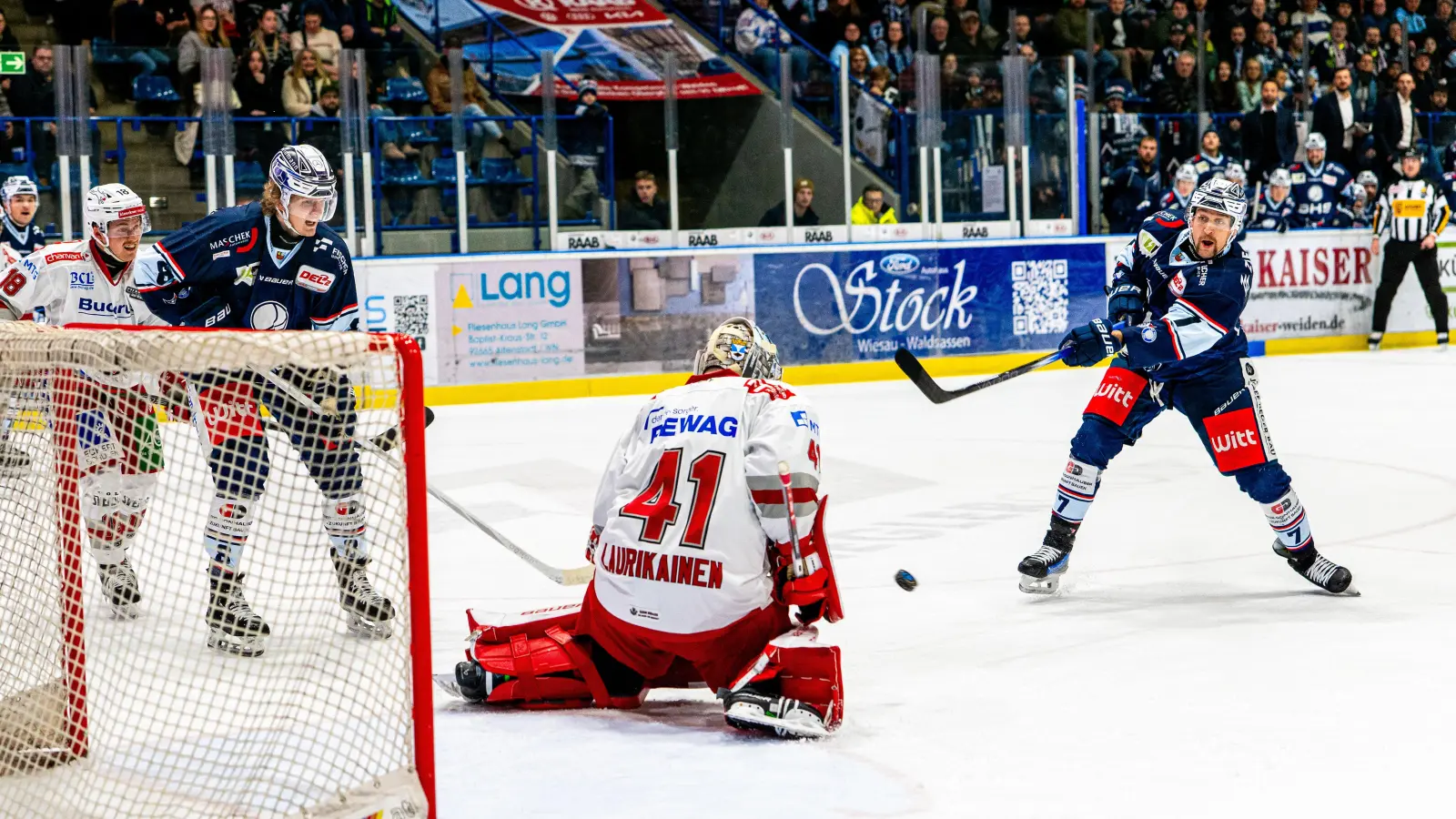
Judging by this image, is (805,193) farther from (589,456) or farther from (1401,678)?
(1401,678)

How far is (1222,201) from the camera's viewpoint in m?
4.42

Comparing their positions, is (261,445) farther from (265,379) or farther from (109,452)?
(265,379)

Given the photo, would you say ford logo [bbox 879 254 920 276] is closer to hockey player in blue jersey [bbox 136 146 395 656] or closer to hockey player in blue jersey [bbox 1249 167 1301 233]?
hockey player in blue jersey [bbox 1249 167 1301 233]

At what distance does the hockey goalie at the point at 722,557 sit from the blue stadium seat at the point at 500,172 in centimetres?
667

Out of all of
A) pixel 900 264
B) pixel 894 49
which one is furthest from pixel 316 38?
pixel 894 49

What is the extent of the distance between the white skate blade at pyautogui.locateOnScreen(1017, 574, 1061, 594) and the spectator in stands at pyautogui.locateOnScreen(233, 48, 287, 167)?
5.99 metres

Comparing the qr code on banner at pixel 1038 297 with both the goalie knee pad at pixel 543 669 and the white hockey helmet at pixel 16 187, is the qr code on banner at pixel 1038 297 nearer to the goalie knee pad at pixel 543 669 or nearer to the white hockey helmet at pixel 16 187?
the white hockey helmet at pixel 16 187

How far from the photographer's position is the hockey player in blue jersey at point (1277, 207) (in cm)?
1220

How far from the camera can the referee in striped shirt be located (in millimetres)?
12039

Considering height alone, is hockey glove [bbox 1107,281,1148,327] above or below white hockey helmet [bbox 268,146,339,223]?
below

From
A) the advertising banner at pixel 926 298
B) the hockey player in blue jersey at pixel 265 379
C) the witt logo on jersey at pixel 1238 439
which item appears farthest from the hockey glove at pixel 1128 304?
the advertising banner at pixel 926 298

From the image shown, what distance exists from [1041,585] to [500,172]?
598cm

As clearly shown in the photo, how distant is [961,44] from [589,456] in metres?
6.03

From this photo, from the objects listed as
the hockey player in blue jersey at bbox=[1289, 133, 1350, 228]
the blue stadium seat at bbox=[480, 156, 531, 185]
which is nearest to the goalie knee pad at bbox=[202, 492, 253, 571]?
the blue stadium seat at bbox=[480, 156, 531, 185]
